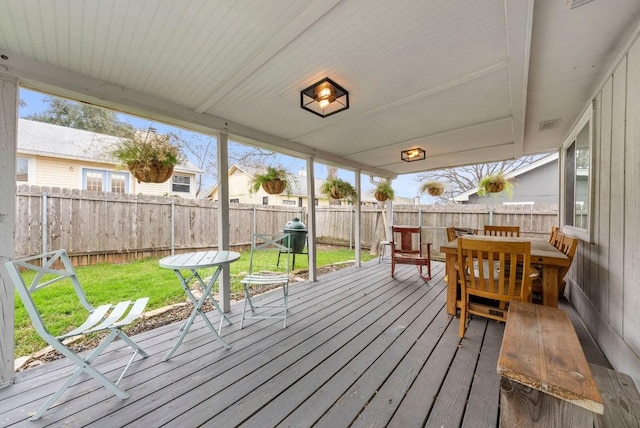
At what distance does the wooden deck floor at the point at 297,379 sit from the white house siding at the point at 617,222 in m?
0.44

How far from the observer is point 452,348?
2.11 m

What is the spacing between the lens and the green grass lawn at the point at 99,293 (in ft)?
7.89

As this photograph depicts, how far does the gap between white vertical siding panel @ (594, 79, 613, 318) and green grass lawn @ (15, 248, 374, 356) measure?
13.5 feet

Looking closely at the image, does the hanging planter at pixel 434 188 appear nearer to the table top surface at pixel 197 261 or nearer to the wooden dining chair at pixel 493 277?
the wooden dining chair at pixel 493 277

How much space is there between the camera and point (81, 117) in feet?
11.2

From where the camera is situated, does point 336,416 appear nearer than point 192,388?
Yes

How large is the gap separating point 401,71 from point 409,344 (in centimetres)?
234

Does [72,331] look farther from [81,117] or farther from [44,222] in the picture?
[44,222]

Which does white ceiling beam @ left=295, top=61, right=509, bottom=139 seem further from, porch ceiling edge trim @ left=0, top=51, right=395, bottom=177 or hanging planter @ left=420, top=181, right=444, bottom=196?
hanging planter @ left=420, top=181, right=444, bottom=196

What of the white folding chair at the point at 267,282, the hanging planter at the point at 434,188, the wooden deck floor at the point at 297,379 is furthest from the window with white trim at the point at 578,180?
the white folding chair at the point at 267,282

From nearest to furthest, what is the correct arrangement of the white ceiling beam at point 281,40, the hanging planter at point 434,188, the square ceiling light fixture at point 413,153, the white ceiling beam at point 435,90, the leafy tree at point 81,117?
the white ceiling beam at point 281,40 < the white ceiling beam at point 435,90 < the leafy tree at point 81,117 < the square ceiling light fixture at point 413,153 < the hanging planter at point 434,188

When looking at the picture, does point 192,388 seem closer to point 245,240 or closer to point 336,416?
point 336,416

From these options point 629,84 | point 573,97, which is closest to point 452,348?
point 629,84

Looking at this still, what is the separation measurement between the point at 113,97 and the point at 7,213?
1.18 m
